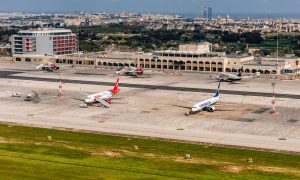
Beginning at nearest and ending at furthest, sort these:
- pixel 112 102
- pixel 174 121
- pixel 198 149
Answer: pixel 198 149
pixel 174 121
pixel 112 102

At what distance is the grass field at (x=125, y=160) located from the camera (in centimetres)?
8056

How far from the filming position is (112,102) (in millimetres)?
148375

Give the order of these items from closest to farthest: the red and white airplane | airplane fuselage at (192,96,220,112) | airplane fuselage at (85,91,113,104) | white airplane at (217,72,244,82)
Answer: airplane fuselage at (192,96,220,112) < the red and white airplane < airplane fuselage at (85,91,113,104) < white airplane at (217,72,244,82)

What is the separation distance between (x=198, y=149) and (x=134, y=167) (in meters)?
16.9

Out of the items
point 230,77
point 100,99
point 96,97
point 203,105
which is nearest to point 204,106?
point 203,105

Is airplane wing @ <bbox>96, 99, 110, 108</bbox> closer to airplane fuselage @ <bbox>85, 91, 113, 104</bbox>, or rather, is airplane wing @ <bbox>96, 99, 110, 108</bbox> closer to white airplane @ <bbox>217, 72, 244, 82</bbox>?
airplane fuselage @ <bbox>85, 91, 113, 104</bbox>

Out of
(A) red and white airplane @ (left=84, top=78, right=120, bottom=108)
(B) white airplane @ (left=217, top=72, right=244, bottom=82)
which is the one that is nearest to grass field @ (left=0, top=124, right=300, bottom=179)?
(A) red and white airplane @ (left=84, top=78, right=120, bottom=108)

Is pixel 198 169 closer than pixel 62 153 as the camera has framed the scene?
Yes

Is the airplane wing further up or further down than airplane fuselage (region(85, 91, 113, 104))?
further down

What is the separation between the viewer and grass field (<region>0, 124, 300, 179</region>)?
264 feet

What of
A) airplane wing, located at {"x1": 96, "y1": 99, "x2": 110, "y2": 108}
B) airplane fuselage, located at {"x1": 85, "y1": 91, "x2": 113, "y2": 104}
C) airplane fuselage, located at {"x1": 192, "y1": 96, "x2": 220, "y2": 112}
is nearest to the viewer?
airplane fuselage, located at {"x1": 192, "y1": 96, "x2": 220, "y2": 112}

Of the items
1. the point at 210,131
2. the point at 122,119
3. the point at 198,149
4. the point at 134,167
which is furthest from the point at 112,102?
the point at 134,167

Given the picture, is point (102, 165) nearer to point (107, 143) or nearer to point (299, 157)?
point (107, 143)

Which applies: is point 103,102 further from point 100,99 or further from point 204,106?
point 204,106
